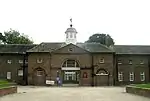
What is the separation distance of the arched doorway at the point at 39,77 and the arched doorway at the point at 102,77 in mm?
9932

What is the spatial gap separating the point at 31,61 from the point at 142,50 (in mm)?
22081

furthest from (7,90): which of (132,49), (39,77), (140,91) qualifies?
(132,49)

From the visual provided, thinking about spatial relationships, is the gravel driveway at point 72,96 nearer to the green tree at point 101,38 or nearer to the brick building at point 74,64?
the brick building at point 74,64

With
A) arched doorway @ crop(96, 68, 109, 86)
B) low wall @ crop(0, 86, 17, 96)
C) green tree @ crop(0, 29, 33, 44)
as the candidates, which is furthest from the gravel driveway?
green tree @ crop(0, 29, 33, 44)

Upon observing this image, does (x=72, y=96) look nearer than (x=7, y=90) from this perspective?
Yes

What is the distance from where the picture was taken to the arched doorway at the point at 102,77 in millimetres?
57906

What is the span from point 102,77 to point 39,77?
11.7m

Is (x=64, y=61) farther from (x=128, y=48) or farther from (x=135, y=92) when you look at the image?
(x=135, y=92)

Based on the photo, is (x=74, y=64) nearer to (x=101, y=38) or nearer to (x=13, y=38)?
(x=13, y=38)

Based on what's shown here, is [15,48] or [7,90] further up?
[15,48]

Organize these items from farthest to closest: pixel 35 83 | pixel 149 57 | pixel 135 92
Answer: pixel 149 57 → pixel 35 83 → pixel 135 92

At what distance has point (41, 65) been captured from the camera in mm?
59188

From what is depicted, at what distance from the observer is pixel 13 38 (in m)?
85.4

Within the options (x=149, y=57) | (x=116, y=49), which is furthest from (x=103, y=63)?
(x=149, y=57)
